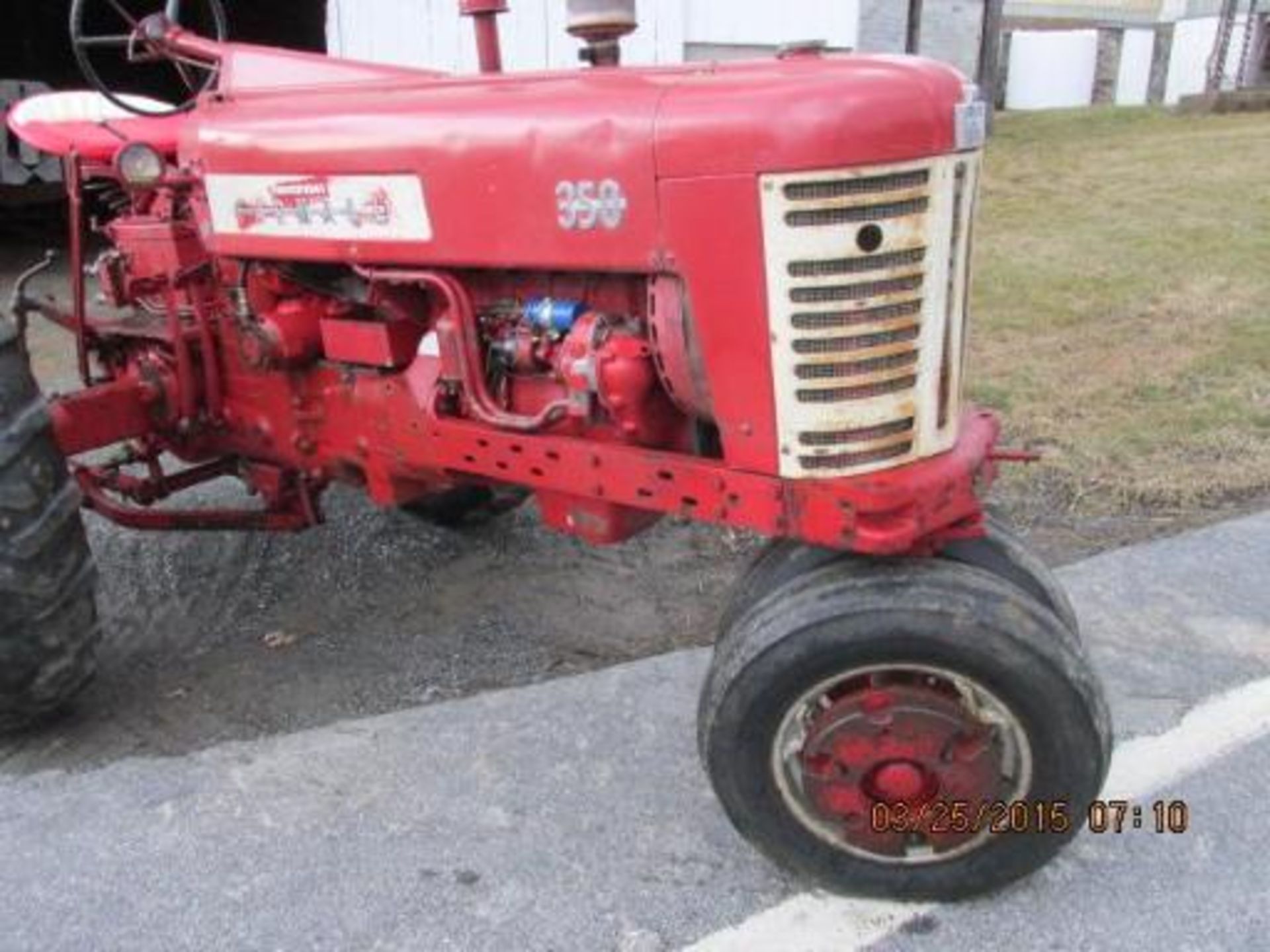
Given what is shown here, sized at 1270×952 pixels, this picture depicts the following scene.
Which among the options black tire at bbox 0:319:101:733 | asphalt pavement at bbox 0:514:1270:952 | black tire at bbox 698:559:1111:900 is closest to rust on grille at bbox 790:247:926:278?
black tire at bbox 698:559:1111:900

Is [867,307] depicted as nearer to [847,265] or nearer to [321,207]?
[847,265]

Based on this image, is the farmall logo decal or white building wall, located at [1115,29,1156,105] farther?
white building wall, located at [1115,29,1156,105]

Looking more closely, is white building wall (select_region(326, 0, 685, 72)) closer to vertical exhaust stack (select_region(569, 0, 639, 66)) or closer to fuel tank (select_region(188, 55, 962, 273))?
fuel tank (select_region(188, 55, 962, 273))

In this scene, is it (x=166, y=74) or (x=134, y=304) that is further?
(x=166, y=74)

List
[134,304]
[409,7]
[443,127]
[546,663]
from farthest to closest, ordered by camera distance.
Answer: [409,7]
[134,304]
[546,663]
[443,127]

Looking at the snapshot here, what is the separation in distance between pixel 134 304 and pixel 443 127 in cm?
160

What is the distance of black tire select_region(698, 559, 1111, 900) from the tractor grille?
0.80 ft

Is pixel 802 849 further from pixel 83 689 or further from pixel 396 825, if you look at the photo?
pixel 83 689

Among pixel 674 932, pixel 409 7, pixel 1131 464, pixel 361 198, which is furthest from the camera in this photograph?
pixel 409 7

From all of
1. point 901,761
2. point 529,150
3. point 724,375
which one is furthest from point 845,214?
point 901,761

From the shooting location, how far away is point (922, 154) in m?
2.06

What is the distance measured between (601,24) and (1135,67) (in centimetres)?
2522

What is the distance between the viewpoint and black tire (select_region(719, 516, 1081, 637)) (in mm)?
2400

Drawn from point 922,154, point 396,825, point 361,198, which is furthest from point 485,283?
point 396,825
